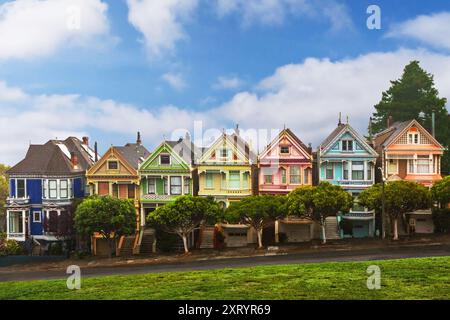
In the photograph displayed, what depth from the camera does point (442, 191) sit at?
4253cm

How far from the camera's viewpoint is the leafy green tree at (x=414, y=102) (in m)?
62.6

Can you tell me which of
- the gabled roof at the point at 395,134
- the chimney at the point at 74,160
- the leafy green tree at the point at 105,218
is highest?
the gabled roof at the point at 395,134

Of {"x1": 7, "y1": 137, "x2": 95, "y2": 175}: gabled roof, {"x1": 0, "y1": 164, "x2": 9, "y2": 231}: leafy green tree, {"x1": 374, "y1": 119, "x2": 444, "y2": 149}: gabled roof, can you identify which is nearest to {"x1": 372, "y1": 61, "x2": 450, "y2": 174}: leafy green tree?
{"x1": 374, "y1": 119, "x2": 444, "y2": 149}: gabled roof

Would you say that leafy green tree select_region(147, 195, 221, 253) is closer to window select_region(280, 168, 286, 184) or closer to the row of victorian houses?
the row of victorian houses

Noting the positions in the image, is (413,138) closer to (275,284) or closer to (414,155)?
(414,155)

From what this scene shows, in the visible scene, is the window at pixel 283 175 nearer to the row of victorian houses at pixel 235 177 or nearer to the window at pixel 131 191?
the row of victorian houses at pixel 235 177

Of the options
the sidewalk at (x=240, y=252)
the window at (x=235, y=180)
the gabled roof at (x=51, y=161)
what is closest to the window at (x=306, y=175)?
the sidewalk at (x=240, y=252)

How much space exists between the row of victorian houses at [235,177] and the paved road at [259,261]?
8472 millimetres

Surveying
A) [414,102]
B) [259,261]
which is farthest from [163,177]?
[414,102]

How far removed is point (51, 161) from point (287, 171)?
26090 mm

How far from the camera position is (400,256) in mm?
33688

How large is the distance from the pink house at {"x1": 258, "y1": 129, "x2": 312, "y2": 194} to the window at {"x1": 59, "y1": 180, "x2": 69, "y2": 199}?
21134 mm

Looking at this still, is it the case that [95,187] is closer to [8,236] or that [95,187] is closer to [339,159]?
[8,236]
